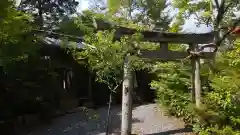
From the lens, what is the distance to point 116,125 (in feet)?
30.1

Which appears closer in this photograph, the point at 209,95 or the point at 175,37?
the point at 209,95

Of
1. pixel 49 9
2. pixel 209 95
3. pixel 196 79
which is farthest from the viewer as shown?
pixel 49 9

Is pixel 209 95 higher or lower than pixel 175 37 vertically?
lower

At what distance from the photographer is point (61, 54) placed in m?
12.5

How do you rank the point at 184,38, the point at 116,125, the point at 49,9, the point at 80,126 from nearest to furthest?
the point at 184,38, the point at 116,125, the point at 80,126, the point at 49,9

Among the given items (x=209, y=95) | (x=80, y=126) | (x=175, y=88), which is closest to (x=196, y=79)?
(x=175, y=88)

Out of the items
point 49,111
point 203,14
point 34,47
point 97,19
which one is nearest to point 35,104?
point 49,111

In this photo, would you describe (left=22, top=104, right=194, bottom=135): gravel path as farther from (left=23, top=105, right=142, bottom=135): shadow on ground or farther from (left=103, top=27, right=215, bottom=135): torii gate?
(left=103, top=27, right=215, bottom=135): torii gate

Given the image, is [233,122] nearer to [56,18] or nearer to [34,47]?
[34,47]

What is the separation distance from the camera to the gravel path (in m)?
8.45

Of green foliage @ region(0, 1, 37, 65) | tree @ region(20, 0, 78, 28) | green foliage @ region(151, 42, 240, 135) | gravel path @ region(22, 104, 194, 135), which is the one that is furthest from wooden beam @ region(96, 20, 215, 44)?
tree @ region(20, 0, 78, 28)

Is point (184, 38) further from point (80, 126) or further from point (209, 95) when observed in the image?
point (80, 126)

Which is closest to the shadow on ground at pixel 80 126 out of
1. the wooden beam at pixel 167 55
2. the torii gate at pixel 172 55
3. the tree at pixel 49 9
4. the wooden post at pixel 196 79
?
the torii gate at pixel 172 55

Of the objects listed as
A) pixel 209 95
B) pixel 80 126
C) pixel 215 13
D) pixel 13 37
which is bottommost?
pixel 80 126
